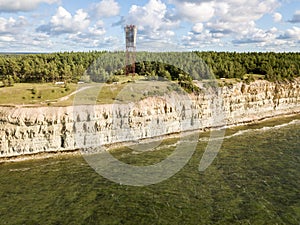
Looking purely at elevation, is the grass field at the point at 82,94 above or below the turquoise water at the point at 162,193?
above

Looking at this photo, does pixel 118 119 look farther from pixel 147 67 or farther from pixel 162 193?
pixel 147 67

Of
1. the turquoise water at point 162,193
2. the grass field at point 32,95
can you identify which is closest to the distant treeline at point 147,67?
the grass field at point 32,95

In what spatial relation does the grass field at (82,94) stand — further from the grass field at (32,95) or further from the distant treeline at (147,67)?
the distant treeline at (147,67)

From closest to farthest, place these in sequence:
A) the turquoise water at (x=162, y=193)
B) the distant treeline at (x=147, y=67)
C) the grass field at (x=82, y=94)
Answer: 1. the turquoise water at (x=162, y=193)
2. the grass field at (x=82, y=94)
3. the distant treeline at (x=147, y=67)

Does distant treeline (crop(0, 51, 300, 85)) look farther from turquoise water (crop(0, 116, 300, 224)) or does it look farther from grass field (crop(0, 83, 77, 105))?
turquoise water (crop(0, 116, 300, 224))

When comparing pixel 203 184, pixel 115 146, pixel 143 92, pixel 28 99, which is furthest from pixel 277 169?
pixel 28 99

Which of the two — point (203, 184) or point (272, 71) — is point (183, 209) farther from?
point (272, 71)
